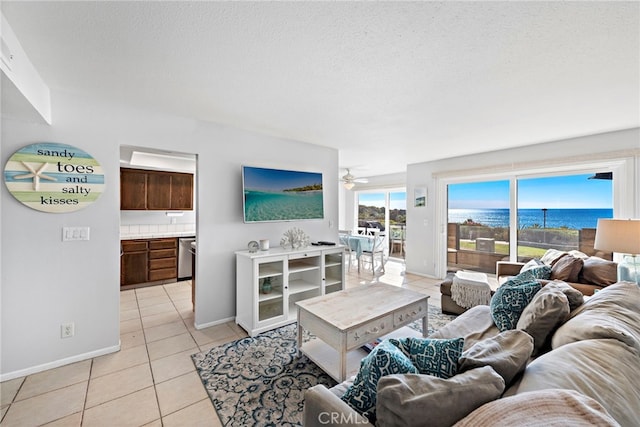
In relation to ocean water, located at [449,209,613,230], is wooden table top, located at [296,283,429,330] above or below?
below

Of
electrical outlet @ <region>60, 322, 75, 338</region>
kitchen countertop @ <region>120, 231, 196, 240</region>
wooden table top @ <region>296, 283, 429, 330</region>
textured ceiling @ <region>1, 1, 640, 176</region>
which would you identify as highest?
textured ceiling @ <region>1, 1, 640, 176</region>

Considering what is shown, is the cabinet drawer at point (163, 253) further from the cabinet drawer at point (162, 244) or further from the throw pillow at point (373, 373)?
the throw pillow at point (373, 373)

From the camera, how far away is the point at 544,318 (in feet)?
4.51

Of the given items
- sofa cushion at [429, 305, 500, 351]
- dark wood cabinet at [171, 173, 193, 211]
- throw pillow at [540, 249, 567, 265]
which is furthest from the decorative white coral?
throw pillow at [540, 249, 567, 265]

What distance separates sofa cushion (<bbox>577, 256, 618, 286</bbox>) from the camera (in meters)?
2.54

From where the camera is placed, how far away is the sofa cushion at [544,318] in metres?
1.36

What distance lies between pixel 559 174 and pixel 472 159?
1.15m

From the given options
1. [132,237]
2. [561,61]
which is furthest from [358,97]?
[132,237]

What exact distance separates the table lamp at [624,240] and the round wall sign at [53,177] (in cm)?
472

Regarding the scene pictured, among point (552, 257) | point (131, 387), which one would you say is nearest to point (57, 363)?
point (131, 387)

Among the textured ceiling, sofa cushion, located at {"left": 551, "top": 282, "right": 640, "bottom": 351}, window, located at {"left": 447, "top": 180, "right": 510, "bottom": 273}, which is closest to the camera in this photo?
sofa cushion, located at {"left": 551, "top": 282, "right": 640, "bottom": 351}

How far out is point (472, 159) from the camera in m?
4.42

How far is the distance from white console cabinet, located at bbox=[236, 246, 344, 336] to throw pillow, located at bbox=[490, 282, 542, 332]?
194 cm

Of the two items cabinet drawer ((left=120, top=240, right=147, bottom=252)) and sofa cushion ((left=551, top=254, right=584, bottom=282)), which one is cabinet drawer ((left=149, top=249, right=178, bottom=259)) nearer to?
cabinet drawer ((left=120, top=240, right=147, bottom=252))
